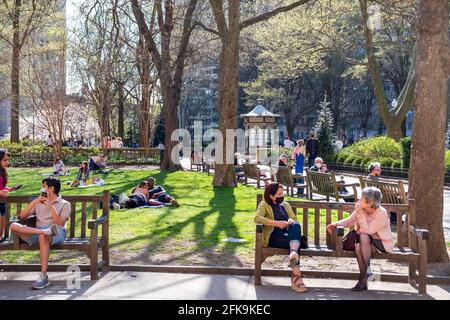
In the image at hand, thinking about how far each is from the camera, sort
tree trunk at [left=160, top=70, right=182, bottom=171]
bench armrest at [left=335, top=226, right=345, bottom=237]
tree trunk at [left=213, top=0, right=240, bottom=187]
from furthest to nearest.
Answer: tree trunk at [left=160, top=70, right=182, bottom=171] < tree trunk at [left=213, top=0, right=240, bottom=187] < bench armrest at [left=335, top=226, right=345, bottom=237]

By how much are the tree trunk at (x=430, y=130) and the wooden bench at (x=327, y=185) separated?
5.44 metres

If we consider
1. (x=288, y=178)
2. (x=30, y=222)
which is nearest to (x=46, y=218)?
(x=30, y=222)

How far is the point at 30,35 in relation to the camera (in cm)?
3453

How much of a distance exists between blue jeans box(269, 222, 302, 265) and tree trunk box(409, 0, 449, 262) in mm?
2160

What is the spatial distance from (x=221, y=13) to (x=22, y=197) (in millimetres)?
11686

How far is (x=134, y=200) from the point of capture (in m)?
13.1

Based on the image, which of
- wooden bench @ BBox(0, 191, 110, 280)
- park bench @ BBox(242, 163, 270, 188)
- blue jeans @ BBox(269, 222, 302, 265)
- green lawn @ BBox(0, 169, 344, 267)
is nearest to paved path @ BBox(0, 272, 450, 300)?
wooden bench @ BBox(0, 191, 110, 280)

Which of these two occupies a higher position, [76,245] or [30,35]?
[30,35]

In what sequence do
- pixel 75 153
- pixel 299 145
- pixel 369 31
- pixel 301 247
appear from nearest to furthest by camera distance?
pixel 301 247 → pixel 299 145 → pixel 369 31 → pixel 75 153

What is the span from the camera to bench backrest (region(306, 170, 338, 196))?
13.8m

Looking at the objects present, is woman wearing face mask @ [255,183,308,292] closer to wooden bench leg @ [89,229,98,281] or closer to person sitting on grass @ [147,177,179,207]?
wooden bench leg @ [89,229,98,281]

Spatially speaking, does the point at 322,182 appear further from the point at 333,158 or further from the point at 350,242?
the point at 333,158
